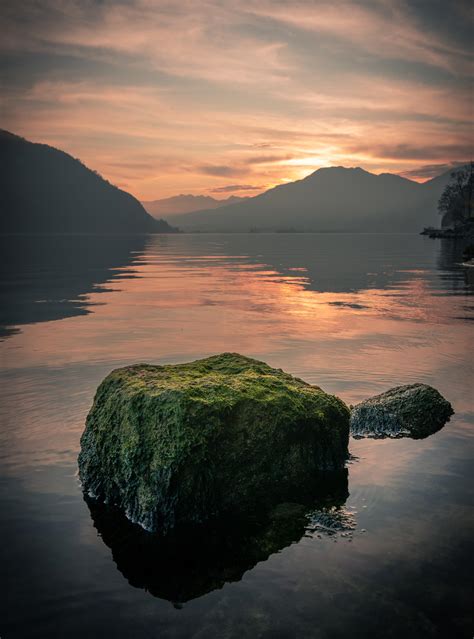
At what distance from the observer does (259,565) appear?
27.1 feet

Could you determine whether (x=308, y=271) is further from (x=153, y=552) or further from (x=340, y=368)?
(x=153, y=552)

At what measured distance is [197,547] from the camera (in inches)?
342

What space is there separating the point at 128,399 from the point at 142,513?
183 centimetres

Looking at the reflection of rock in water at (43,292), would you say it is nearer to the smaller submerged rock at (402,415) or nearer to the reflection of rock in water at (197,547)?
the smaller submerged rock at (402,415)

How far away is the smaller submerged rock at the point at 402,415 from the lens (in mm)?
12953

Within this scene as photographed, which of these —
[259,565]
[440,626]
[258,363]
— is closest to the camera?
[440,626]

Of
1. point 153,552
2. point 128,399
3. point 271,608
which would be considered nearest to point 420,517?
point 271,608

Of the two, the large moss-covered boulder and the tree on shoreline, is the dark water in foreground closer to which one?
the large moss-covered boulder

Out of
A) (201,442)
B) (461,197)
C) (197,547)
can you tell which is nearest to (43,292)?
(201,442)

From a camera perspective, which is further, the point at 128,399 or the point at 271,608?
the point at 128,399

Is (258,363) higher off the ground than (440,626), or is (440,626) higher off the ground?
(258,363)

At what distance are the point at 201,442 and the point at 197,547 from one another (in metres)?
1.52

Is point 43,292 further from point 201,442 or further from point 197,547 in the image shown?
point 197,547

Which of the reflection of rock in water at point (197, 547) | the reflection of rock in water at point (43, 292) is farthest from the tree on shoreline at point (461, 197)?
the reflection of rock in water at point (197, 547)
